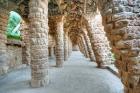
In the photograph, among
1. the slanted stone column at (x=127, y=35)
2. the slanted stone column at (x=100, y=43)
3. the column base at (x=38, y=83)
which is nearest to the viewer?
the slanted stone column at (x=127, y=35)

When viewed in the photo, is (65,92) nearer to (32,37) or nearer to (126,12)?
(32,37)

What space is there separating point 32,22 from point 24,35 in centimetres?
868

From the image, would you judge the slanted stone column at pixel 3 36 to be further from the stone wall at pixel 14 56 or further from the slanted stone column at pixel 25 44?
the slanted stone column at pixel 25 44

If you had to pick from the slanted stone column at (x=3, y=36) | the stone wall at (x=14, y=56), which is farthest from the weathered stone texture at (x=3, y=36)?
the stone wall at (x=14, y=56)

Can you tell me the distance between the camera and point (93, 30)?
38.6ft

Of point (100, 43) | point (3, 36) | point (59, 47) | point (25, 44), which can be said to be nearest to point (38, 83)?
point (3, 36)

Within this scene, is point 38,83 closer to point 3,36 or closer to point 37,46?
point 37,46

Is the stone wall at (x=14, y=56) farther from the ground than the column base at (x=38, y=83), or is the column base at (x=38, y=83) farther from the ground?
the stone wall at (x=14, y=56)

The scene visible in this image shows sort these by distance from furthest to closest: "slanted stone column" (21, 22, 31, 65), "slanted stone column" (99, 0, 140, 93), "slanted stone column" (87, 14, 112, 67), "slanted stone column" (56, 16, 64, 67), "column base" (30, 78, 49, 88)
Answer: "slanted stone column" (21, 22, 31, 65) → "slanted stone column" (56, 16, 64, 67) → "slanted stone column" (87, 14, 112, 67) → "column base" (30, 78, 49, 88) → "slanted stone column" (99, 0, 140, 93)

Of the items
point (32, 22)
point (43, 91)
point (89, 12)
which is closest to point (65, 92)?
point (43, 91)

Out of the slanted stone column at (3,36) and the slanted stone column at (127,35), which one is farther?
the slanted stone column at (3,36)

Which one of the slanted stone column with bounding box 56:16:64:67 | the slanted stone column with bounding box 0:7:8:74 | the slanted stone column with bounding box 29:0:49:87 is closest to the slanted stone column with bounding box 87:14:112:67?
the slanted stone column with bounding box 56:16:64:67

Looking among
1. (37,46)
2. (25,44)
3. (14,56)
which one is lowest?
(14,56)

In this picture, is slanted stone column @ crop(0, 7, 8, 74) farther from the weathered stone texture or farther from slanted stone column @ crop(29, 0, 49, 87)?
slanted stone column @ crop(29, 0, 49, 87)
